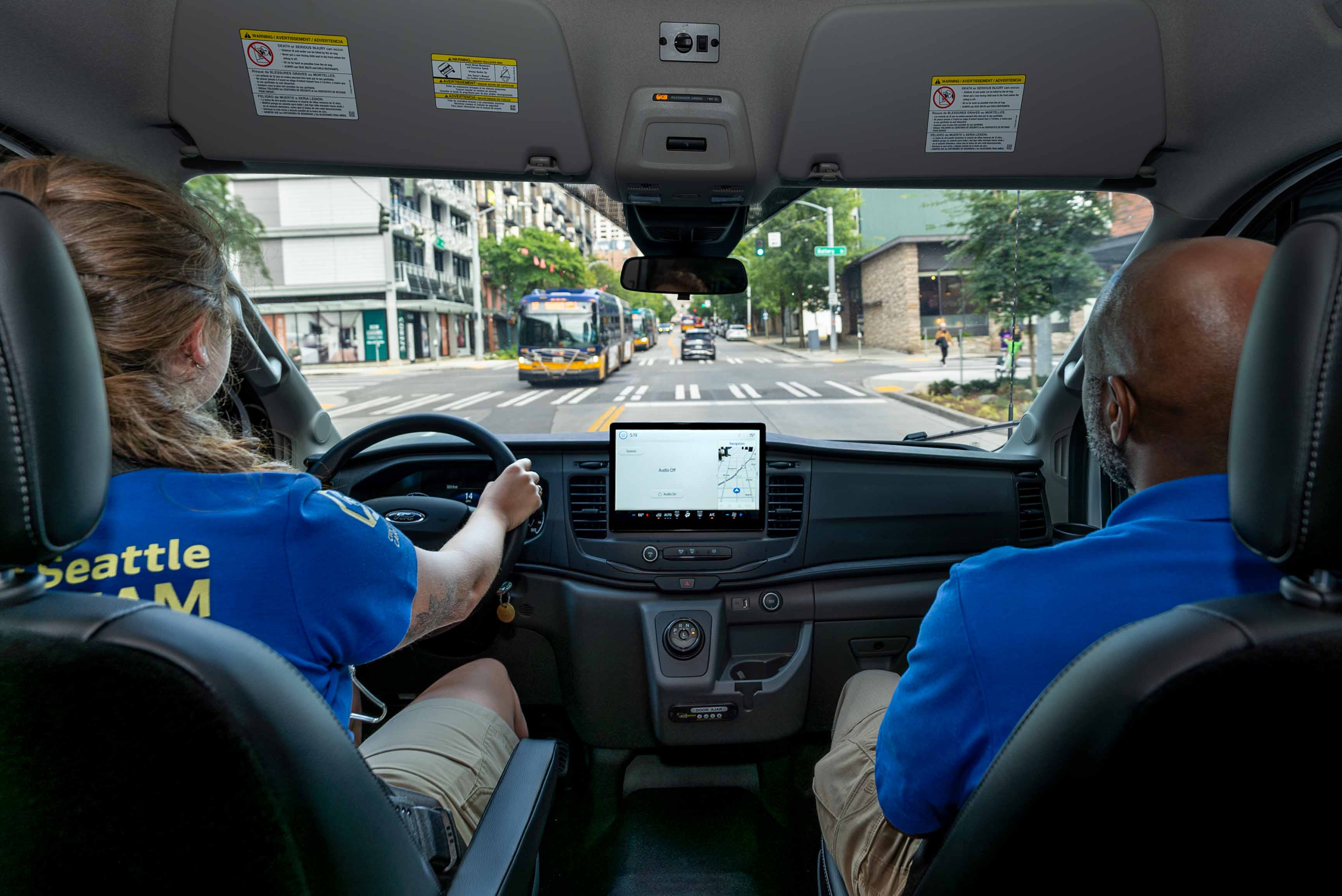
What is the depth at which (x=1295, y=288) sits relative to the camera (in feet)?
2.48

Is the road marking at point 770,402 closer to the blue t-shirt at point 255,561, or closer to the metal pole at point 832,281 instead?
the metal pole at point 832,281

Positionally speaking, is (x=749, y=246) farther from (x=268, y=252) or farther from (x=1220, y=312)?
(x=1220, y=312)

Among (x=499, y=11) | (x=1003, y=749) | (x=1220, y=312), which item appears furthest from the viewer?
(x=499, y=11)

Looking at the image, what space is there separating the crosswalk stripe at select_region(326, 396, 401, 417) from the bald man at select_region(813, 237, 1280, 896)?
8.19 feet

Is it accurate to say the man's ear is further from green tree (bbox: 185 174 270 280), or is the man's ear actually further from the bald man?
green tree (bbox: 185 174 270 280)

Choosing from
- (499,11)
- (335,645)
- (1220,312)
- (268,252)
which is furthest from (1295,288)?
(268,252)

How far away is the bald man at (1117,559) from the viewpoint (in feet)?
3.13

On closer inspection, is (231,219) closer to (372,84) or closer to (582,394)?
(372,84)

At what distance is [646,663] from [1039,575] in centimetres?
194

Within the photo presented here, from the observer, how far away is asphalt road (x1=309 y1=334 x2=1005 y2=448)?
3.05 meters

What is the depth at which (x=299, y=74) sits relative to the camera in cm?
235

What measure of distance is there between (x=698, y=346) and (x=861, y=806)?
157 inches

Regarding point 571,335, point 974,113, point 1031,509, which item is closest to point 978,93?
point 974,113

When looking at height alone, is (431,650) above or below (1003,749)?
below
